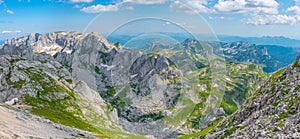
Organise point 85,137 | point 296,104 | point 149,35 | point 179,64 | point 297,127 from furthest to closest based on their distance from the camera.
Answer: point 85,137 → point 179,64 → point 149,35 → point 296,104 → point 297,127

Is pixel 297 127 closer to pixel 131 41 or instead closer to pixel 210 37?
pixel 210 37

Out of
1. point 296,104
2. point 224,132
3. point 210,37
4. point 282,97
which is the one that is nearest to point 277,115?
point 296,104

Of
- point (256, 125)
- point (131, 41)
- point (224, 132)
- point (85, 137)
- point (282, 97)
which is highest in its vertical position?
point (131, 41)


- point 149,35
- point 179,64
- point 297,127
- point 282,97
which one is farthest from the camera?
point 179,64

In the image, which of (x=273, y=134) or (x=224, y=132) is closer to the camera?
(x=273, y=134)

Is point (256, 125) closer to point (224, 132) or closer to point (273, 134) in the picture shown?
point (273, 134)

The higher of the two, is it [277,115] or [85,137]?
[277,115]

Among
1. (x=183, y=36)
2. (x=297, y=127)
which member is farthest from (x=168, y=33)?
(x=297, y=127)
